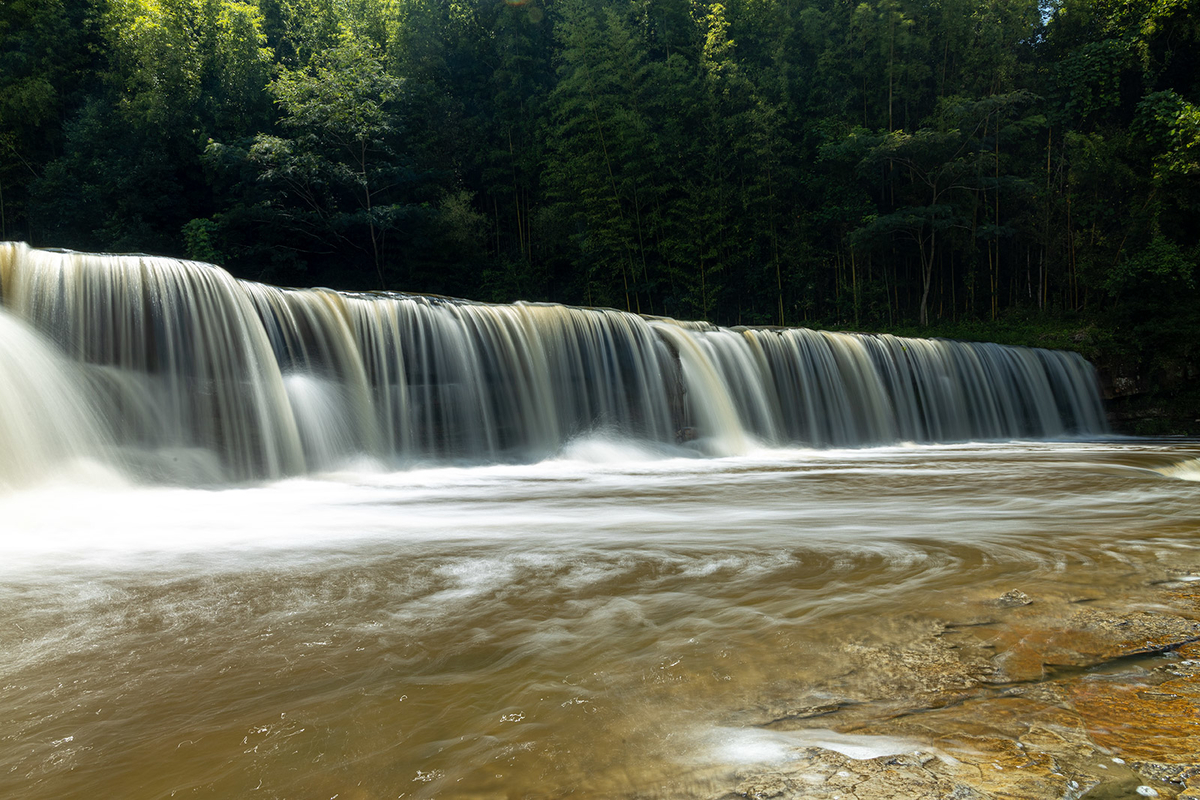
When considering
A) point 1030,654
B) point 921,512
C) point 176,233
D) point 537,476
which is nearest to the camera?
point 1030,654

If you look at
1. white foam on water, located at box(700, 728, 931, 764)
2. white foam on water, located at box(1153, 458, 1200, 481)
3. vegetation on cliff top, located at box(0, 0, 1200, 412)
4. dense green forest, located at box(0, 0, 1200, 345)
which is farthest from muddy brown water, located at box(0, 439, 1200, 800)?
dense green forest, located at box(0, 0, 1200, 345)

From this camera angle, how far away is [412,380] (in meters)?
9.64

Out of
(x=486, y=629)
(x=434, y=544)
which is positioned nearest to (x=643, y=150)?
(x=434, y=544)

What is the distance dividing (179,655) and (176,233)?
26371 mm

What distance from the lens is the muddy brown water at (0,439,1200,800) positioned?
1414 mm

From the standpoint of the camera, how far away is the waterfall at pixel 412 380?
6750 millimetres

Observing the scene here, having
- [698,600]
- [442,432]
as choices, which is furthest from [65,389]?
[698,600]

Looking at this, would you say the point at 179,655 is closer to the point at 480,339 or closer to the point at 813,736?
the point at 813,736

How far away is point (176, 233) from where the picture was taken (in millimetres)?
23719

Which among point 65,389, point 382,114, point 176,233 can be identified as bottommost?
point 65,389

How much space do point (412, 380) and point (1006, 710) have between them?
29.4 ft

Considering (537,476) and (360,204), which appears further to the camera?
(360,204)

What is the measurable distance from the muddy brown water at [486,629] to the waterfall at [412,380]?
182 cm

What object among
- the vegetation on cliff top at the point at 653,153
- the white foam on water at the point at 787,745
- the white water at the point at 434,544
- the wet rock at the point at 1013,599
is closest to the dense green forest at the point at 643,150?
the vegetation on cliff top at the point at 653,153
